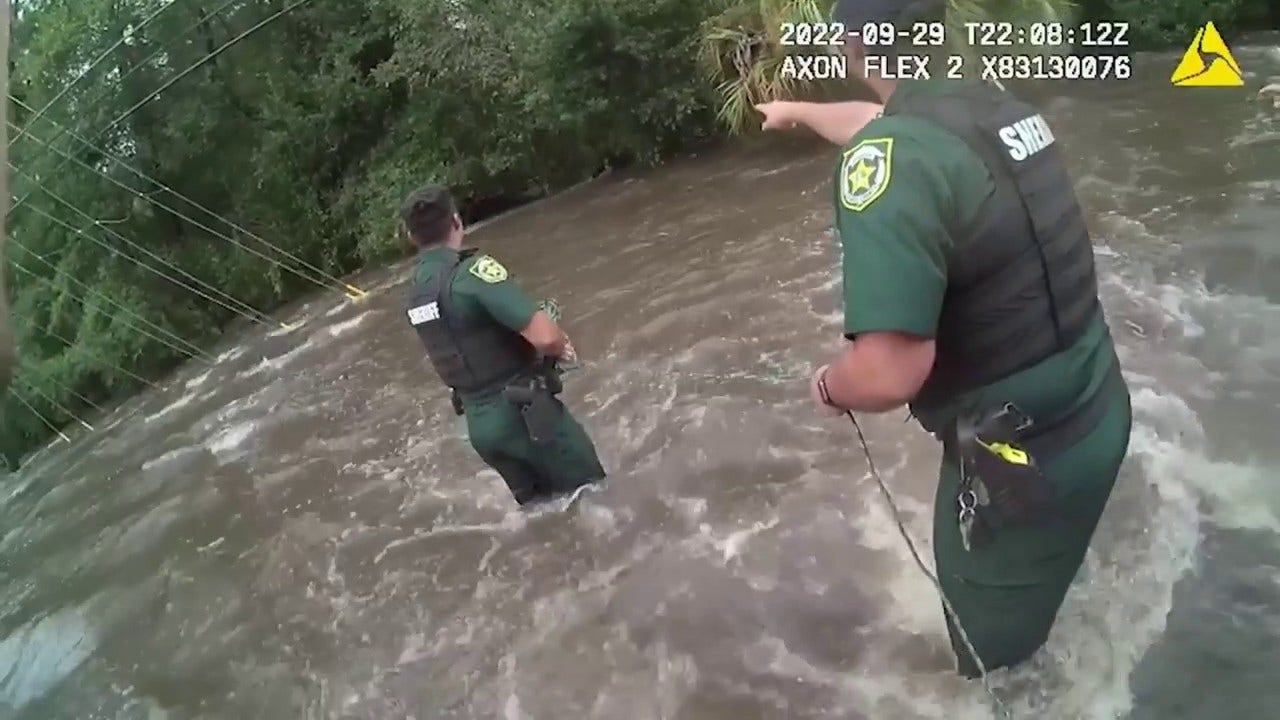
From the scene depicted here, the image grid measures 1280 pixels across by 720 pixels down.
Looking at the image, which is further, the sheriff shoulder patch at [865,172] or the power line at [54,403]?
the power line at [54,403]

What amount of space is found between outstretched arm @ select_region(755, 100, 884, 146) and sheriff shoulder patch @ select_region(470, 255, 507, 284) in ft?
4.11

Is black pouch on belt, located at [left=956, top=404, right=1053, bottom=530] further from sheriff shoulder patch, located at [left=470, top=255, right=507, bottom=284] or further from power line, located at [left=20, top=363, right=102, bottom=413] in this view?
power line, located at [left=20, top=363, right=102, bottom=413]

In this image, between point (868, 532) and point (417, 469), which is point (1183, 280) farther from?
point (417, 469)

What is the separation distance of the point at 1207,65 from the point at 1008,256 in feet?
36.0

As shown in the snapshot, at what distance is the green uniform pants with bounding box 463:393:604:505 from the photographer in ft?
13.8

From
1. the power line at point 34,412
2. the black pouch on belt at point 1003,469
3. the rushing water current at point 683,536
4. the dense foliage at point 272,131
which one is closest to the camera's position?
the black pouch on belt at point 1003,469

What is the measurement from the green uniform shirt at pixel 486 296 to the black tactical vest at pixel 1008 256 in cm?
205

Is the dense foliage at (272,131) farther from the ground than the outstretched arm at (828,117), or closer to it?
closer to it

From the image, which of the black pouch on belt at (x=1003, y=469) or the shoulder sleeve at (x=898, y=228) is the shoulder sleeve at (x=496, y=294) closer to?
the black pouch on belt at (x=1003, y=469)

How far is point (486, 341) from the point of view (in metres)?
4.07

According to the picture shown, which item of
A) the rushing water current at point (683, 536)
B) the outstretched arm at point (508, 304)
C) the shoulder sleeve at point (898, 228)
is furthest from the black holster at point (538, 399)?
the shoulder sleeve at point (898, 228)

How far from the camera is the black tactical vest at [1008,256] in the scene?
194 centimetres

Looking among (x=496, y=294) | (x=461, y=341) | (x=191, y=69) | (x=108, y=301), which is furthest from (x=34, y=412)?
(x=496, y=294)

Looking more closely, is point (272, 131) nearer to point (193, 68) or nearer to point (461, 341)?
point (193, 68)
